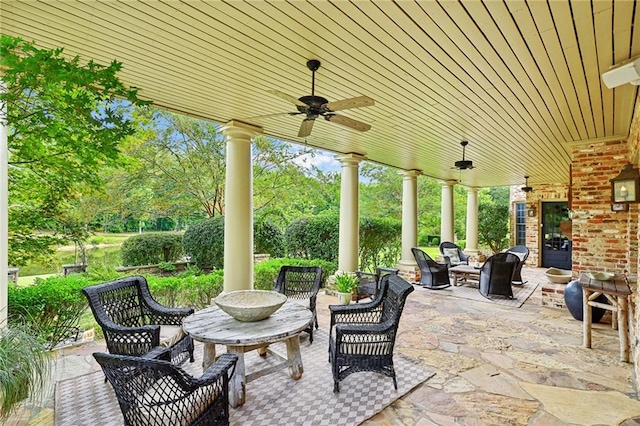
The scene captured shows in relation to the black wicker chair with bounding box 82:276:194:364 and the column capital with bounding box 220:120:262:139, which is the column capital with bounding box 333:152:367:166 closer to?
the column capital with bounding box 220:120:262:139

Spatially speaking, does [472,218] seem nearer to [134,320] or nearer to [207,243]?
[207,243]

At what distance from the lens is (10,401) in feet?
6.26

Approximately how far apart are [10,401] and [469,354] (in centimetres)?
390

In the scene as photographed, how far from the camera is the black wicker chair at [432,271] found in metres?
6.99

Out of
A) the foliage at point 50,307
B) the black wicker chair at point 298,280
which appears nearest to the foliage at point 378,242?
the black wicker chair at point 298,280

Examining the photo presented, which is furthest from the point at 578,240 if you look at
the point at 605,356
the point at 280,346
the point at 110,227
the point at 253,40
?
the point at 110,227

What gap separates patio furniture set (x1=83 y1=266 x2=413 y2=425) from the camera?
1844 mm

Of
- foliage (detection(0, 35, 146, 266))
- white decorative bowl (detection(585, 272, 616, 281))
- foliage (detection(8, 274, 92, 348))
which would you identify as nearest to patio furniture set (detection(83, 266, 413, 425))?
foliage (detection(8, 274, 92, 348))

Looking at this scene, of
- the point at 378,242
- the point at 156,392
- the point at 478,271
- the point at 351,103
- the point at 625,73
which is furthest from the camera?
the point at 378,242

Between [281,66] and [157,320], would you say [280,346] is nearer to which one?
[157,320]

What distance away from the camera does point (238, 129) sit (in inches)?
166

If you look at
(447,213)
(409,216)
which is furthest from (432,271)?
(447,213)

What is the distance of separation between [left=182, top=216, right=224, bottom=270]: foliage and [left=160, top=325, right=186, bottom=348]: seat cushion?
3406 mm

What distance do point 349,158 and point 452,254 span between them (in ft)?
14.5
